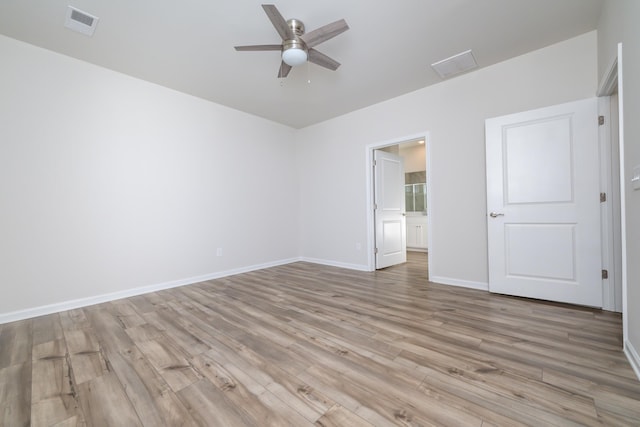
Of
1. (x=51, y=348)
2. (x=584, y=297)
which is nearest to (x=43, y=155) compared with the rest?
(x=51, y=348)

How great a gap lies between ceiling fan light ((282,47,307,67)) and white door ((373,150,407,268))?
2.32 meters

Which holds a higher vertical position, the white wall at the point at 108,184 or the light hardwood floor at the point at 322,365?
the white wall at the point at 108,184

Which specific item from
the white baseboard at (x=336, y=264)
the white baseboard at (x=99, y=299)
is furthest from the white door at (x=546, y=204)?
the white baseboard at (x=99, y=299)

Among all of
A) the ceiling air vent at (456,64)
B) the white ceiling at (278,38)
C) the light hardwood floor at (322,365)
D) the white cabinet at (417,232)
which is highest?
the white ceiling at (278,38)

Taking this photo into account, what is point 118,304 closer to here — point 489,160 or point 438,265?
point 438,265

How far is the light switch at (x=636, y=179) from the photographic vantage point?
146cm

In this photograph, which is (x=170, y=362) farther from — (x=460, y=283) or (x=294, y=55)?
(x=460, y=283)

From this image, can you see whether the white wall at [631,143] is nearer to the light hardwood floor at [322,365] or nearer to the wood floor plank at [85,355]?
the light hardwood floor at [322,365]

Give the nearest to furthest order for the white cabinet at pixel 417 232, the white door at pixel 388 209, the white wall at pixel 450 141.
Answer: the white wall at pixel 450 141 < the white door at pixel 388 209 < the white cabinet at pixel 417 232

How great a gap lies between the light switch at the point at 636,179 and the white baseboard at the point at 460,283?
1902 millimetres

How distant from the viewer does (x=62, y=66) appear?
281 cm

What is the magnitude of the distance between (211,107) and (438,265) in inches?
168

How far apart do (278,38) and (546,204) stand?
11.0 ft

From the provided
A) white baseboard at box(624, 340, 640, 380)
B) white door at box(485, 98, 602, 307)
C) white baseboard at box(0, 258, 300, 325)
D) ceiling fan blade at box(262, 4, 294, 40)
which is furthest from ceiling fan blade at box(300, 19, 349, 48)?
white baseboard at box(0, 258, 300, 325)
